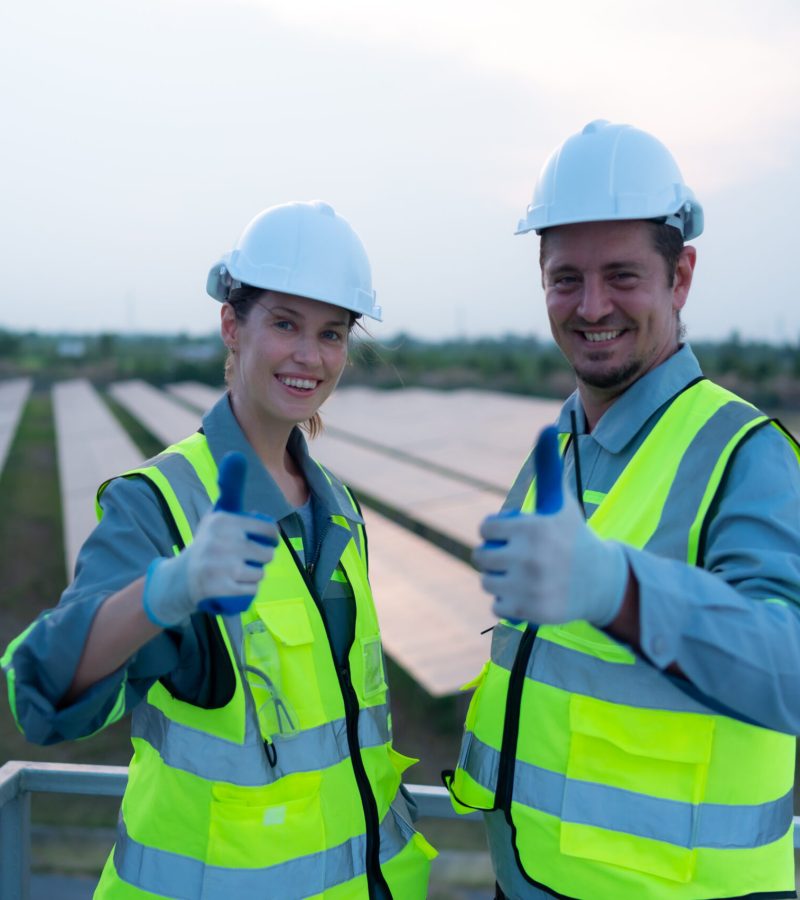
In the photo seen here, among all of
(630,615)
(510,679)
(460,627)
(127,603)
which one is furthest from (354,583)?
(460,627)

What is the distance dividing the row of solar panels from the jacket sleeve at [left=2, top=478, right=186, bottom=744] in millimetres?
1754

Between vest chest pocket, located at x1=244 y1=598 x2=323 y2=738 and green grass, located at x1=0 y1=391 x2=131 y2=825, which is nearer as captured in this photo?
vest chest pocket, located at x1=244 y1=598 x2=323 y2=738

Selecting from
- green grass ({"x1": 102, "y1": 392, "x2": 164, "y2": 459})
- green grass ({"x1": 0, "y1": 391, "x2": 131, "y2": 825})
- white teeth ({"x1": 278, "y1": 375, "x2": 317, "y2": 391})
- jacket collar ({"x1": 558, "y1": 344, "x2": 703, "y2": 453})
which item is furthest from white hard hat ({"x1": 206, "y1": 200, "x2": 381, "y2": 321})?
green grass ({"x1": 102, "y1": 392, "x2": 164, "y2": 459})

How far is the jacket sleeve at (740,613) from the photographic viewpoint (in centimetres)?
138

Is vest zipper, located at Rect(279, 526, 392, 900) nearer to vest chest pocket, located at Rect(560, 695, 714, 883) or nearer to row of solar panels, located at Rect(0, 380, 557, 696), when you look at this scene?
vest chest pocket, located at Rect(560, 695, 714, 883)

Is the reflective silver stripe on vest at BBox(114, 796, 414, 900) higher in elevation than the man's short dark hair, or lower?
→ lower

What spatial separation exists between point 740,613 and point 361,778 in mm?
1015

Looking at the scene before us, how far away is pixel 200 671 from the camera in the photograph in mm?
1758

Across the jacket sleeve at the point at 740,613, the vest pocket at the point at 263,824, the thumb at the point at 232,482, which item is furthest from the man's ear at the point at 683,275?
the vest pocket at the point at 263,824

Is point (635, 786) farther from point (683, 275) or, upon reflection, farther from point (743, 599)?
point (683, 275)

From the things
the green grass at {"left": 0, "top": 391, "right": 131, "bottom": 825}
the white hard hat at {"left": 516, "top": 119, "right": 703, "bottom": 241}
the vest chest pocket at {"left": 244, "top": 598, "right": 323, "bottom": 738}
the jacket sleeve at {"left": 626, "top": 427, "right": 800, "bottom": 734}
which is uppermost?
the white hard hat at {"left": 516, "top": 119, "right": 703, "bottom": 241}

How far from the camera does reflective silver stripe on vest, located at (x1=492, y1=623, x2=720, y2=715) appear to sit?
5.70 ft

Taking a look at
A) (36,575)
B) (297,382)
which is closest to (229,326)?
(297,382)

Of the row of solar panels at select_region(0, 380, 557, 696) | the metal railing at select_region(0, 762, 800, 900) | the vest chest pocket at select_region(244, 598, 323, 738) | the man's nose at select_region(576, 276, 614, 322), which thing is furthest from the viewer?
the row of solar panels at select_region(0, 380, 557, 696)
